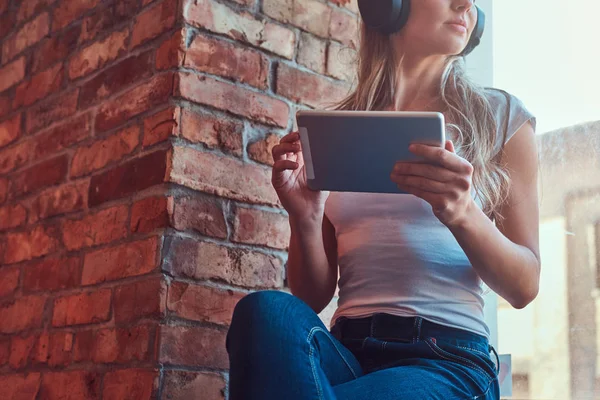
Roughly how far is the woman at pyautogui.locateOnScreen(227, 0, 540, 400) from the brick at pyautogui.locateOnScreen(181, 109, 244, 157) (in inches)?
10.7

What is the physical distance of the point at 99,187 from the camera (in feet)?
5.09

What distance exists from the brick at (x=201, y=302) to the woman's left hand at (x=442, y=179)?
551 mm

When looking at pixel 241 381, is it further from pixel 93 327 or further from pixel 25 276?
pixel 25 276

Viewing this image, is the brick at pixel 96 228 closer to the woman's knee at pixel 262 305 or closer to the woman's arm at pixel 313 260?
the woman's arm at pixel 313 260

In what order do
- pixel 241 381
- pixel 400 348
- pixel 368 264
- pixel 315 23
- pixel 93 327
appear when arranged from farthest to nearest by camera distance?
pixel 315 23 → pixel 93 327 → pixel 368 264 → pixel 400 348 → pixel 241 381

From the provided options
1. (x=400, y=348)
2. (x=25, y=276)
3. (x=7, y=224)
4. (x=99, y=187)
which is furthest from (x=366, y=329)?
(x=7, y=224)

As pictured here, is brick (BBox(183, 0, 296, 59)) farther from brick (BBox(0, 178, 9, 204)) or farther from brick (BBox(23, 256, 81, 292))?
brick (BBox(0, 178, 9, 204))

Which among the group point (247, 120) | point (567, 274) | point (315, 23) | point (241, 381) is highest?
point (315, 23)

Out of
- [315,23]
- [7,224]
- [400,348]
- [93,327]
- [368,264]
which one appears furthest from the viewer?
[7,224]

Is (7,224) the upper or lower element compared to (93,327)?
upper

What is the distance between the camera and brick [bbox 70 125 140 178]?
4.90 ft

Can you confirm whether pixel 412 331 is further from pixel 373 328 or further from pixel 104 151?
pixel 104 151

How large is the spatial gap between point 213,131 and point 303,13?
0.39 m

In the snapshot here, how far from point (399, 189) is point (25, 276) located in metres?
1.11
